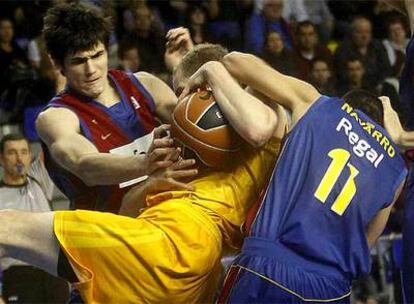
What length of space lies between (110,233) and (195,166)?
1.78ft

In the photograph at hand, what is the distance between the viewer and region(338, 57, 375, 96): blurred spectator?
10.6 meters

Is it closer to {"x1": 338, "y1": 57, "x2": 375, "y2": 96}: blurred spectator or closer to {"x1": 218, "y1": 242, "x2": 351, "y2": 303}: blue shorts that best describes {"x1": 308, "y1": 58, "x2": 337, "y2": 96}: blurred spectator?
{"x1": 338, "y1": 57, "x2": 375, "y2": 96}: blurred spectator

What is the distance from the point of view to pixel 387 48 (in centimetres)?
1144

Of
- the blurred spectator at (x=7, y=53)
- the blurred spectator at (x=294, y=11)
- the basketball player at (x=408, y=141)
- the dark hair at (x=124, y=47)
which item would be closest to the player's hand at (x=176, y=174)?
the basketball player at (x=408, y=141)

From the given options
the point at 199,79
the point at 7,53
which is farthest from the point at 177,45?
the point at 7,53

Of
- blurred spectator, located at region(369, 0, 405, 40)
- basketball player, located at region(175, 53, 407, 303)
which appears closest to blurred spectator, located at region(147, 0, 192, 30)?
blurred spectator, located at region(369, 0, 405, 40)

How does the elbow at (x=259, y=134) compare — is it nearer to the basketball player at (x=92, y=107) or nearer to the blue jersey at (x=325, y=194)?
the blue jersey at (x=325, y=194)

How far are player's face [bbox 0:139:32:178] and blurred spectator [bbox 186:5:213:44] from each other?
3087 mm

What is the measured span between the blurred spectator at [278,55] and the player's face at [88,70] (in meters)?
5.12

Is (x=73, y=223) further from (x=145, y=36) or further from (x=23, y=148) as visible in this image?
(x=145, y=36)

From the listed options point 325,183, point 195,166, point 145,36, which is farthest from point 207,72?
point 145,36

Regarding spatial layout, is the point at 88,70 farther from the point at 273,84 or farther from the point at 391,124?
the point at 391,124

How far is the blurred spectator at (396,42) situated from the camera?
1138 centimetres

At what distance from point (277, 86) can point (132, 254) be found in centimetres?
94
